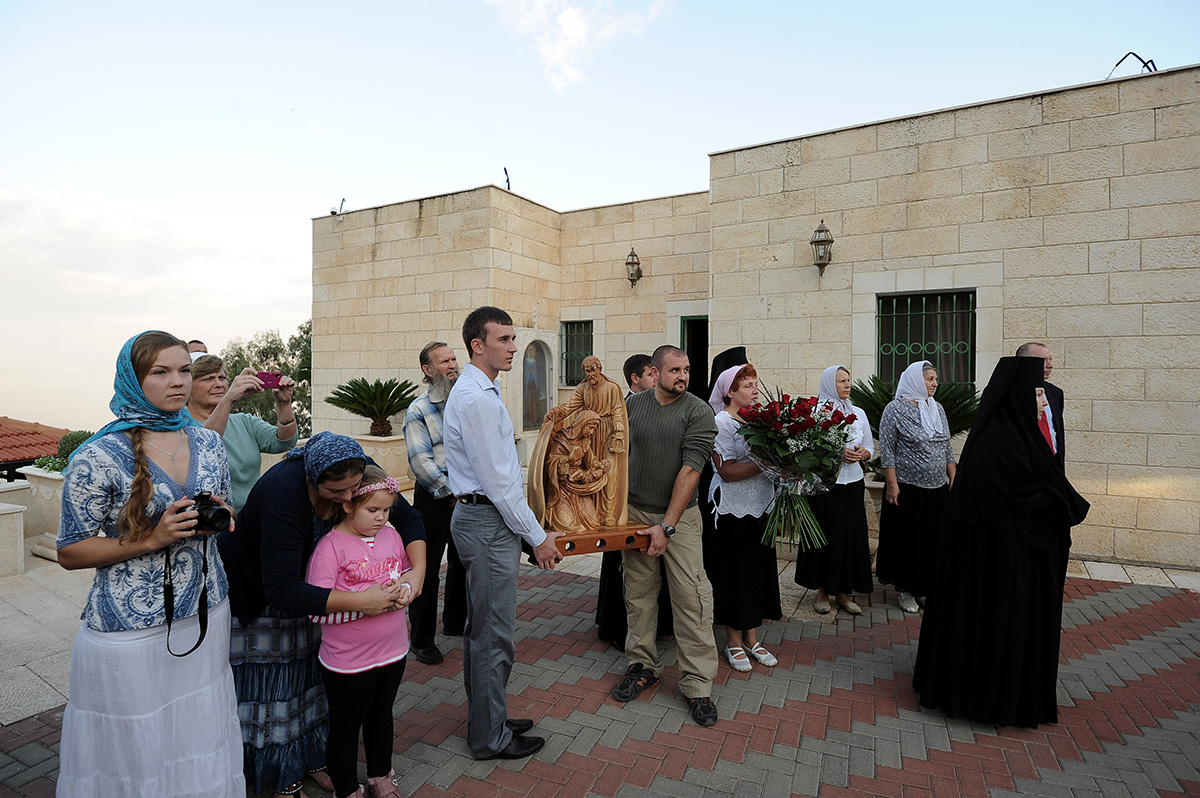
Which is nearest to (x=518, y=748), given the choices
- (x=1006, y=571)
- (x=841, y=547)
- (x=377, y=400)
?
(x=1006, y=571)

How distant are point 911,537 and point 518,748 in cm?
374

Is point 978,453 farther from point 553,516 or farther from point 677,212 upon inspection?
point 677,212

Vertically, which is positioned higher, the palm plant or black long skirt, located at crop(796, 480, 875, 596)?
the palm plant

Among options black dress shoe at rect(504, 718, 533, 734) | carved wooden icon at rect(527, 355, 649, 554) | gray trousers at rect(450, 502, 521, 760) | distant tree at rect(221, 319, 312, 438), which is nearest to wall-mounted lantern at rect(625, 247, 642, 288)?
carved wooden icon at rect(527, 355, 649, 554)

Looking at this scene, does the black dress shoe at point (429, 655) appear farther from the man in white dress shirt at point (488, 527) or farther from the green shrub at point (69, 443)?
the green shrub at point (69, 443)

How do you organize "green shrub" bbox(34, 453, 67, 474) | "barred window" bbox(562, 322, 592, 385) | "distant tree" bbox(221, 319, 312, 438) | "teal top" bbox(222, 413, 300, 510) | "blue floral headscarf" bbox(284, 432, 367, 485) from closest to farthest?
"blue floral headscarf" bbox(284, 432, 367, 485) → "teal top" bbox(222, 413, 300, 510) → "green shrub" bbox(34, 453, 67, 474) → "barred window" bbox(562, 322, 592, 385) → "distant tree" bbox(221, 319, 312, 438)

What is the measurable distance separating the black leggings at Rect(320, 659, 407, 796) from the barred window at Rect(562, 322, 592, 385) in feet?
32.5

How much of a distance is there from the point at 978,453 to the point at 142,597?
3942 millimetres

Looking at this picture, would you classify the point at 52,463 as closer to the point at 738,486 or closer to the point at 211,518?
the point at 211,518

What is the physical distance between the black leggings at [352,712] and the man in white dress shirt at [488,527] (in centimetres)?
48

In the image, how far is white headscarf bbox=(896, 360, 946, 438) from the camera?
5.28 m

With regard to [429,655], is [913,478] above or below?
above

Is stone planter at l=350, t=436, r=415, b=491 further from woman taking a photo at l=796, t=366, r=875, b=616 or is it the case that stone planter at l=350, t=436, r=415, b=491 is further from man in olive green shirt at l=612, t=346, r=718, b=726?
man in olive green shirt at l=612, t=346, r=718, b=726

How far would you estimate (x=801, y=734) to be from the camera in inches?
134
